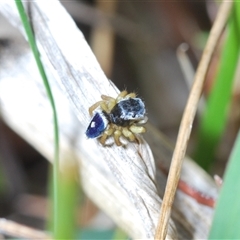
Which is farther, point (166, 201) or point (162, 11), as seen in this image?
point (162, 11)

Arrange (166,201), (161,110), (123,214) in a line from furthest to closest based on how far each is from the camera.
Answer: (161,110), (123,214), (166,201)

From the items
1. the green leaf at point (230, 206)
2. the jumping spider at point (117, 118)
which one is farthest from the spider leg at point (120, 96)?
the green leaf at point (230, 206)

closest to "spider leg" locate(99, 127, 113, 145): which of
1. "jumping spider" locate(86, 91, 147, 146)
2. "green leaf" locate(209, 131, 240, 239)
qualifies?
"jumping spider" locate(86, 91, 147, 146)

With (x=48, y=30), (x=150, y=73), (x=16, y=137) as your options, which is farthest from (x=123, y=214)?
(x=150, y=73)

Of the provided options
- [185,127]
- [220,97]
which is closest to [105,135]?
[185,127]

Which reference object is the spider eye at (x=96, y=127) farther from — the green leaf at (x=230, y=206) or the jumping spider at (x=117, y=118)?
the green leaf at (x=230, y=206)

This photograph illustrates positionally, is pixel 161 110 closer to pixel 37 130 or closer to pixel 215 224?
pixel 37 130

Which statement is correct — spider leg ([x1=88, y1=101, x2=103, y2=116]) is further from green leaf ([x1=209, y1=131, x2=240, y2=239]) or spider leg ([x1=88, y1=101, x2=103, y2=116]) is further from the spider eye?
green leaf ([x1=209, y1=131, x2=240, y2=239])
